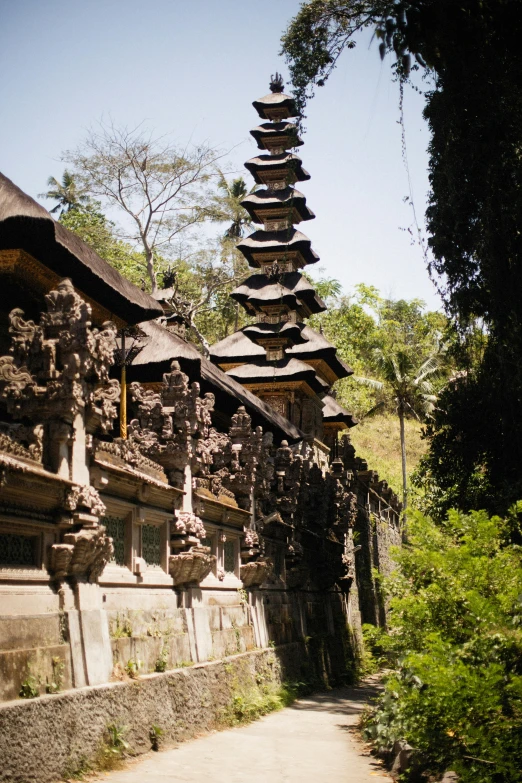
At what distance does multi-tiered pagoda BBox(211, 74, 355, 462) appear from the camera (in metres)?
32.7

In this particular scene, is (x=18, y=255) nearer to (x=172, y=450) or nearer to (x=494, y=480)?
(x=172, y=450)

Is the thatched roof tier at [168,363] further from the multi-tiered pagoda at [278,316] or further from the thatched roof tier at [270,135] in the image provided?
the thatched roof tier at [270,135]

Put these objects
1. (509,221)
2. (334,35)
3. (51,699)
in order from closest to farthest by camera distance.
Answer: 1. (51,699)
2. (334,35)
3. (509,221)

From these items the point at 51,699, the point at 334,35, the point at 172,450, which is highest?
the point at 334,35

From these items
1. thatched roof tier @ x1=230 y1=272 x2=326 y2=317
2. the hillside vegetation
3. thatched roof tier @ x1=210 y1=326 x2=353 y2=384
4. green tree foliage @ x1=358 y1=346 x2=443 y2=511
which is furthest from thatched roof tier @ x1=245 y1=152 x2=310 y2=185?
the hillside vegetation

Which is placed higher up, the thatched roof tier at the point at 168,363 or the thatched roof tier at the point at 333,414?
the thatched roof tier at the point at 333,414

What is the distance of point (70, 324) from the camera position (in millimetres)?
8766

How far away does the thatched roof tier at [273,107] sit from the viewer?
3756 centimetres

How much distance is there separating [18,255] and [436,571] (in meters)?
7.01

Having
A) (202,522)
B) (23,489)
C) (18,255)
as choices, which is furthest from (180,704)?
(18,255)

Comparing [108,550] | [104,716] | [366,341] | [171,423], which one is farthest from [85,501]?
[366,341]

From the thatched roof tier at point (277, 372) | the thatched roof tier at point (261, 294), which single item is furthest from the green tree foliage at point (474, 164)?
the thatched roof tier at point (261, 294)

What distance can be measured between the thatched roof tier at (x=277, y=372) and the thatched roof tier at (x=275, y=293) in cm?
235

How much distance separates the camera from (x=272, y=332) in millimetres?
32906
